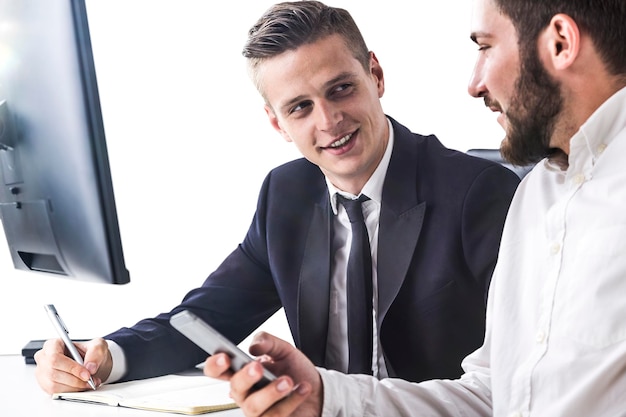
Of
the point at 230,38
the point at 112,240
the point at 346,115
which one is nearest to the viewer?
the point at 112,240

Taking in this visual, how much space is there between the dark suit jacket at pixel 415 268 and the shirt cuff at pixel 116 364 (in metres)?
0.02

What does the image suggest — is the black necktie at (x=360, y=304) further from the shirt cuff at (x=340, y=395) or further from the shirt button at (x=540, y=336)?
the shirt button at (x=540, y=336)

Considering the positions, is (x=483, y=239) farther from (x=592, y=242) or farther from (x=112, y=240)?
(x=112, y=240)

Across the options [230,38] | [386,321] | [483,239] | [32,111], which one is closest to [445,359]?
[386,321]

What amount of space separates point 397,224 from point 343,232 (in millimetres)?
163

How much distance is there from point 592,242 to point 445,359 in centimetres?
71

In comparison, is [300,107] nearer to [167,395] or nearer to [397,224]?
[397,224]

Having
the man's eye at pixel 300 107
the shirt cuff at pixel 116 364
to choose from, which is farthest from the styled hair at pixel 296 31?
the shirt cuff at pixel 116 364

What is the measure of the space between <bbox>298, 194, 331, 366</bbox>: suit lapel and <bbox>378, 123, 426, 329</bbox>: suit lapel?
0.48 feet

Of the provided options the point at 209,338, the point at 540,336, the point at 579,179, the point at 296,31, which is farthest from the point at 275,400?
the point at 296,31

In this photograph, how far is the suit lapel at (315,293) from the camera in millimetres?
1872

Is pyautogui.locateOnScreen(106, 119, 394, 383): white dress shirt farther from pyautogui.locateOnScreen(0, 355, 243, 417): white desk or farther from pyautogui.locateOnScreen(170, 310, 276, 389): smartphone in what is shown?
pyautogui.locateOnScreen(170, 310, 276, 389): smartphone

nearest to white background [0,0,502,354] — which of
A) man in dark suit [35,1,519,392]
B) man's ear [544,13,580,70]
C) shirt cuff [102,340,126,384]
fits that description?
man in dark suit [35,1,519,392]

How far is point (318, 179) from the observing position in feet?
6.79
